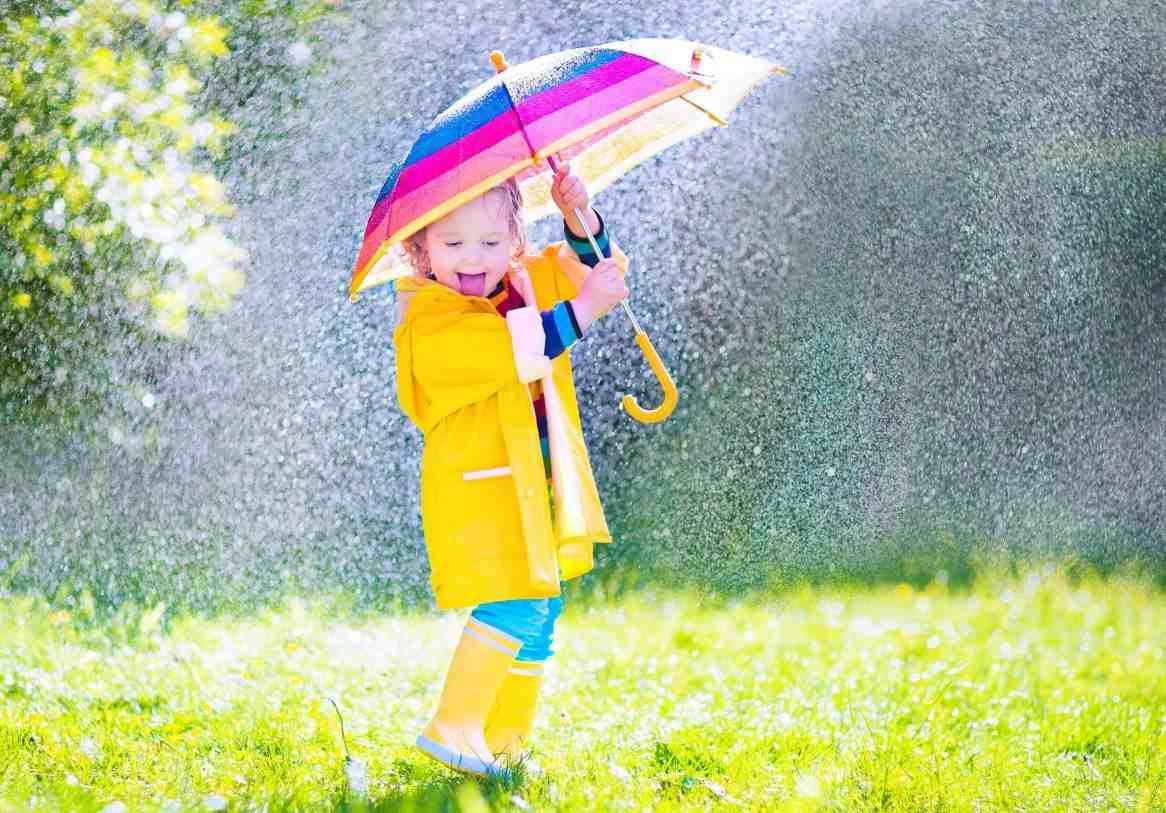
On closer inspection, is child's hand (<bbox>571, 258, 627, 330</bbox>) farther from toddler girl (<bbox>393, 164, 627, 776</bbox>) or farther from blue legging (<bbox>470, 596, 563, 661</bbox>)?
blue legging (<bbox>470, 596, 563, 661</bbox>)

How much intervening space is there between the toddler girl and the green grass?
285 millimetres

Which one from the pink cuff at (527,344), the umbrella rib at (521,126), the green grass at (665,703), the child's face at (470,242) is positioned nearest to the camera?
the umbrella rib at (521,126)

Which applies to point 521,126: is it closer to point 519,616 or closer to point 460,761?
point 519,616

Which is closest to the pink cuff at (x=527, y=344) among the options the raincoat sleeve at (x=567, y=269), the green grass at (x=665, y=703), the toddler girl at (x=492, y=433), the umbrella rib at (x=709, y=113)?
the toddler girl at (x=492, y=433)

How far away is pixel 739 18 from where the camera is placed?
20.8ft

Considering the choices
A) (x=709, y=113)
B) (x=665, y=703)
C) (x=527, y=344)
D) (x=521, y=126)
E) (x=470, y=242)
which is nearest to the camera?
(x=521, y=126)

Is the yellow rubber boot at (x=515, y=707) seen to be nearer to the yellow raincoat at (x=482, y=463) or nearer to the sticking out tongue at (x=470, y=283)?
the yellow raincoat at (x=482, y=463)

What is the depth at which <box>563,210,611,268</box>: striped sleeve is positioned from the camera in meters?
3.12

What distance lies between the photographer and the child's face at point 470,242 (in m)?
2.96

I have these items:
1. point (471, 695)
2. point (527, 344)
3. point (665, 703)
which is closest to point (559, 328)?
point (527, 344)

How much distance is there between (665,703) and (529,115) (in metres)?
1.75

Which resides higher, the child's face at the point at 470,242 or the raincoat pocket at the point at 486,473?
the child's face at the point at 470,242

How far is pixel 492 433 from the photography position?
2943 millimetres

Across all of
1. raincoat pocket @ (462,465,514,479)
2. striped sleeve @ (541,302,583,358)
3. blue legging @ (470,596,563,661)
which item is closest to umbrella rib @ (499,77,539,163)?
striped sleeve @ (541,302,583,358)
